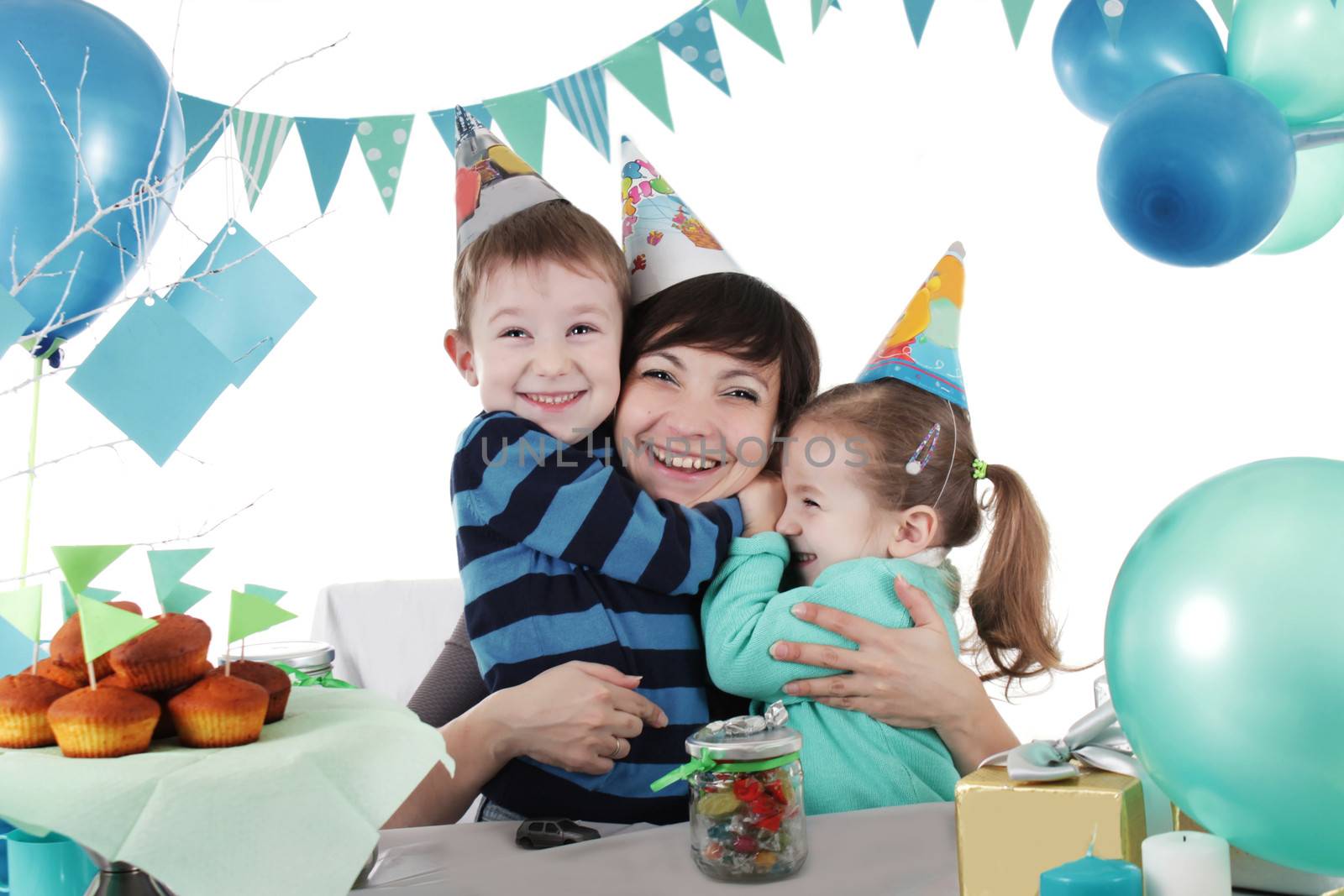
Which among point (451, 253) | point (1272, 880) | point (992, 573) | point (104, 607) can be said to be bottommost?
point (1272, 880)

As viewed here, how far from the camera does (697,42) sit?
80.8 inches

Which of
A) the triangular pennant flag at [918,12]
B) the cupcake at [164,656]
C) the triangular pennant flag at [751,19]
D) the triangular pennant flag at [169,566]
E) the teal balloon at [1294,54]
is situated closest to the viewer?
the cupcake at [164,656]

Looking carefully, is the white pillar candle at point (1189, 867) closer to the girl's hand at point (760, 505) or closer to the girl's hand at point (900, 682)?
the girl's hand at point (900, 682)

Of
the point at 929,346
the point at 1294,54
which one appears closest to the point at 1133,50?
the point at 1294,54

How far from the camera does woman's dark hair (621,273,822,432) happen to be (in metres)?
1.48

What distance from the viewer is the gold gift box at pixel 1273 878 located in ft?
2.75

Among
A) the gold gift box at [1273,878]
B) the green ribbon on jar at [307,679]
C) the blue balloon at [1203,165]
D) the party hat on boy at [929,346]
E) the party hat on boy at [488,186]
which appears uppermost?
the party hat on boy at [488,186]

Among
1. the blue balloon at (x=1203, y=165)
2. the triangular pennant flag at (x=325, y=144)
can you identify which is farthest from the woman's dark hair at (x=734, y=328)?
the triangular pennant flag at (x=325, y=144)

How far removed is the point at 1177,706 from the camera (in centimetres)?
74

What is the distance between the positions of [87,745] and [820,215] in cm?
270

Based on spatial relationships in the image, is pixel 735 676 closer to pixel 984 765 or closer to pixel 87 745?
pixel 984 765

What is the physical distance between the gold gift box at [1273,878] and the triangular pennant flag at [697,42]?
1.57 meters

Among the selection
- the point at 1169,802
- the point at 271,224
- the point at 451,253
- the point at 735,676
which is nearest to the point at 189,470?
the point at 271,224

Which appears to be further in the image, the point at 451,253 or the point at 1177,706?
the point at 451,253
